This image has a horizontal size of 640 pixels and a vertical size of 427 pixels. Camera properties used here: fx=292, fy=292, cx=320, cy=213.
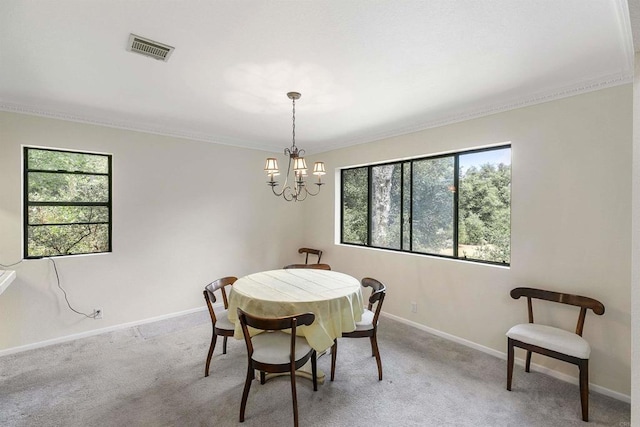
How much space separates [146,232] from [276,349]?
2.75 m

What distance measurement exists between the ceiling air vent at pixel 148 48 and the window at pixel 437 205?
3058 millimetres

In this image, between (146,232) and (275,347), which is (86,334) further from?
(275,347)

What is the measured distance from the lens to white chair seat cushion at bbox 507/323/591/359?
2191 mm

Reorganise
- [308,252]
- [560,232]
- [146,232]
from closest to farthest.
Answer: [560,232], [146,232], [308,252]

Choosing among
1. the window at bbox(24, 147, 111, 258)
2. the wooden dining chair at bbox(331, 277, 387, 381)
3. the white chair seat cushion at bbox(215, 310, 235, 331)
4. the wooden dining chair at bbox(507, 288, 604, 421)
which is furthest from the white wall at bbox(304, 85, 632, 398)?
the window at bbox(24, 147, 111, 258)

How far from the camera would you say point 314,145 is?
200 inches

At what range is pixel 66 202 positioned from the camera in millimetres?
3416

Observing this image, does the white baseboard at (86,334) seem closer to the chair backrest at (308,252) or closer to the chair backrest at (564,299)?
the chair backrest at (308,252)

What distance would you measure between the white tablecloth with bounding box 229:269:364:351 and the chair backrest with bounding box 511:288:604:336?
1.55 meters

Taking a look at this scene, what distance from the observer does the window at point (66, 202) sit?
324 centimetres

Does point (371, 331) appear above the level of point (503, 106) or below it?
below

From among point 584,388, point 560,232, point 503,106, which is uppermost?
point 503,106

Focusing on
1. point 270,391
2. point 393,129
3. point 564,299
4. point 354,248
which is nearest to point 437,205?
point 393,129

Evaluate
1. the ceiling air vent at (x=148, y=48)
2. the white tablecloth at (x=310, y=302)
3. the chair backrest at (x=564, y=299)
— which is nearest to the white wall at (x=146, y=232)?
the white tablecloth at (x=310, y=302)
